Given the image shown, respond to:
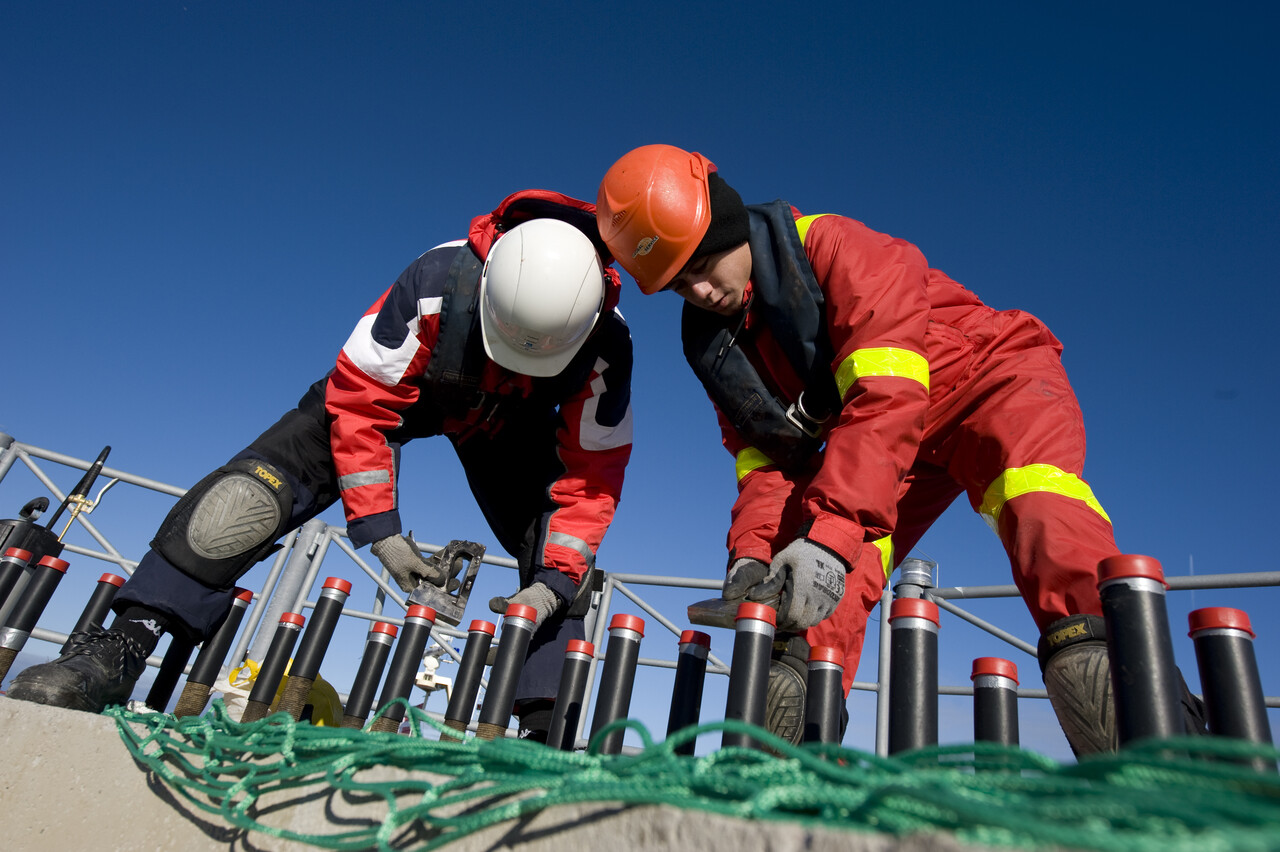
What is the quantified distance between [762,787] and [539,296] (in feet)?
7.51

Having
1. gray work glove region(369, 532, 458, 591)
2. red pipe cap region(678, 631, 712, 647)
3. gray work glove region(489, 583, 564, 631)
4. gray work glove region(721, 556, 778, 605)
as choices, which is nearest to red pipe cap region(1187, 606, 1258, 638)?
gray work glove region(721, 556, 778, 605)

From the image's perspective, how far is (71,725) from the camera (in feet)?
5.57

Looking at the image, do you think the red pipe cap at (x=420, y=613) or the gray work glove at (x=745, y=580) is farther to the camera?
the red pipe cap at (x=420, y=613)

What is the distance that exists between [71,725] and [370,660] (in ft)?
2.88

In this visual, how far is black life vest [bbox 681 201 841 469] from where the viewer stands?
93.4 inches

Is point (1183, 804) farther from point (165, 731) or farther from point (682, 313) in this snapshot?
point (682, 313)

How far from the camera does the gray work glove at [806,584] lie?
5.67ft

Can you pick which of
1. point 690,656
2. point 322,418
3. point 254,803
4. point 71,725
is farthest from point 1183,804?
point 322,418

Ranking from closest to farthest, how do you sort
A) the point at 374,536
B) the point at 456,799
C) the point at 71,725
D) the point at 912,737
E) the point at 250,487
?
the point at 456,799 < the point at 912,737 < the point at 71,725 < the point at 250,487 < the point at 374,536

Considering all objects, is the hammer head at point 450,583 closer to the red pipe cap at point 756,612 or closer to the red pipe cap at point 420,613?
the red pipe cap at point 420,613

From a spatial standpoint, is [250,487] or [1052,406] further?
[250,487]

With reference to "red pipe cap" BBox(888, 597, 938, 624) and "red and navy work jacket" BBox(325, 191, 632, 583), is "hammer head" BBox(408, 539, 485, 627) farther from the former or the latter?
"red pipe cap" BBox(888, 597, 938, 624)

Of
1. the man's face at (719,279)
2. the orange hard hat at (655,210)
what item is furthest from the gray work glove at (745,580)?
the orange hard hat at (655,210)

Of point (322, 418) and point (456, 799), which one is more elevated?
point (322, 418)
